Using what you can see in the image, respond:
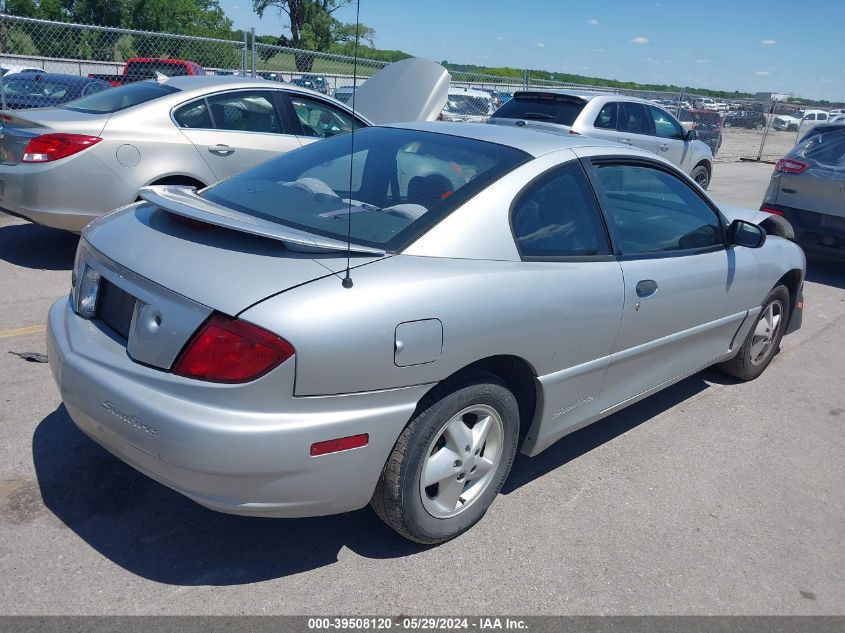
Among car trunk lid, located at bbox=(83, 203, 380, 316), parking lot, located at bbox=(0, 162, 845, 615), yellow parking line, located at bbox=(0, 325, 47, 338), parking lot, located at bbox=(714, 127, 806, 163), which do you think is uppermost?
car trunk lid, located at bbox=(83, 203, 380, 316)

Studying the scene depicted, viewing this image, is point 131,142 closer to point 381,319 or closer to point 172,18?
point 381,319

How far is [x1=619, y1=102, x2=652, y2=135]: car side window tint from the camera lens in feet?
36.2

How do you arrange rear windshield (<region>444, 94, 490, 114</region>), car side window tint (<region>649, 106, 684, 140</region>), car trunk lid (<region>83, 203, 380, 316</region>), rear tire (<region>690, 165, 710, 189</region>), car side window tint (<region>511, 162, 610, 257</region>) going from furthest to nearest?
rear windshield (<region>444, 94, 490, 114</region>) → rear tire (<region>690, 165, 710, 189</region>) → car side window tint (<region>649, 106, 684, 140</region>) → car side window tint (<region>511, 162, 610, 257</region>) → car trunk lid (<region>83, 203, 380, 316</region>)

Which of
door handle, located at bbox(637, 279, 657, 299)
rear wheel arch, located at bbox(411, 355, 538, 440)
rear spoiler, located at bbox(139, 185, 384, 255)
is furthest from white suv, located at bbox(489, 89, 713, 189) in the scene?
rear spoiler, located at bbox(139, 185, 384, 255)

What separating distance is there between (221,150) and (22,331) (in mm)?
2498

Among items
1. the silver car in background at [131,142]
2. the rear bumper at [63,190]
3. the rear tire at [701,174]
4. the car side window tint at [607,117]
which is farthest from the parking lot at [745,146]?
the rear bumper at [63,190]

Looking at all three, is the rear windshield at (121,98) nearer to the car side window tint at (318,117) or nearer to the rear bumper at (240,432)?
the car side window tint at (318,117)

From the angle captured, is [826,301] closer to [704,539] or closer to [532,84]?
[704,539]

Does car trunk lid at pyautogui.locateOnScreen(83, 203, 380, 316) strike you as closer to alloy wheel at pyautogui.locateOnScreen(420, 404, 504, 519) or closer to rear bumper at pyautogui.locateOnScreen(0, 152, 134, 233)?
alloy wheel at pyautogui.locateOnScreen(420, 404, 504, 519)

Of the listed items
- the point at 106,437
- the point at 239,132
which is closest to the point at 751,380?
the point at 106,437

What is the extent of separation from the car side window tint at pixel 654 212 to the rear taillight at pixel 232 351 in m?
1.87

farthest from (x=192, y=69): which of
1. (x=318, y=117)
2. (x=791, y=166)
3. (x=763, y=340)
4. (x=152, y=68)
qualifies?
(x=763, y=340)

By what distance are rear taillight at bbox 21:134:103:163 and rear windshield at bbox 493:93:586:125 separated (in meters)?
6.12

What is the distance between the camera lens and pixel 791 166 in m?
8.21
